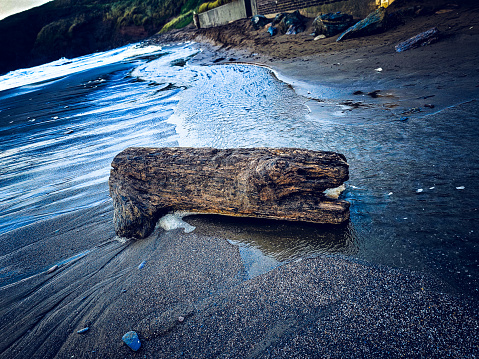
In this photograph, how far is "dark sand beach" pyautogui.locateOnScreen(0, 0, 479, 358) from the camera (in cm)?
150

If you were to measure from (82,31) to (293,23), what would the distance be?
5259cm

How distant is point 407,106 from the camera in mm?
4332

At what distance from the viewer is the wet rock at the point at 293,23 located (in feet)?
41.7

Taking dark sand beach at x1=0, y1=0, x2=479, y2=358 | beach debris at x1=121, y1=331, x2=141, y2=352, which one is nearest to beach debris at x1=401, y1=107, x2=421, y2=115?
dark sand beach at x1=0, y1=0, x2=479, y2=358

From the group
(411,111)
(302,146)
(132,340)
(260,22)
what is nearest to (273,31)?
(260,22)

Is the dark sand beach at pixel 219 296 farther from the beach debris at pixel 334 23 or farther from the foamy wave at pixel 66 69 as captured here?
the foamy wave at pixel 66 69

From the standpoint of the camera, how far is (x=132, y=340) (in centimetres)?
173

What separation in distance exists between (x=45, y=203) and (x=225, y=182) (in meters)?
3.01

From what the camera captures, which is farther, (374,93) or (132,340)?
(374,93)

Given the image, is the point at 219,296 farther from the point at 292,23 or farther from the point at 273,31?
the point at 273,31

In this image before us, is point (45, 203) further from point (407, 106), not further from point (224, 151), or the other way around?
point (407, 106)

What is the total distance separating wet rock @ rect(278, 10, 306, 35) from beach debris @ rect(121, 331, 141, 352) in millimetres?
14172

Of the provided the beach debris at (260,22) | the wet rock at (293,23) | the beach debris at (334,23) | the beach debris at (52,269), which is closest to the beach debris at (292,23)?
the wet rock at (293,23)

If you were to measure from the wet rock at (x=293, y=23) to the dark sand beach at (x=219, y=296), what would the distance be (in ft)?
36.7
